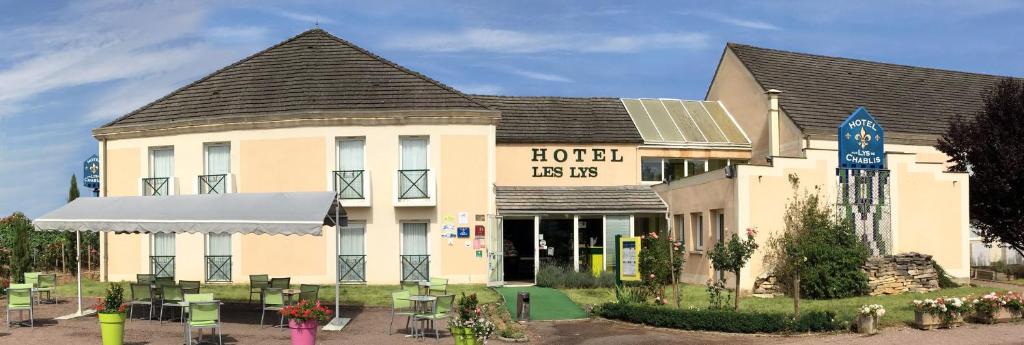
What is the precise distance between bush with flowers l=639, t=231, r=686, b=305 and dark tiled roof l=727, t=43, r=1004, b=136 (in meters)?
8.14

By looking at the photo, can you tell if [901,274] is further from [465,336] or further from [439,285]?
[465,336]

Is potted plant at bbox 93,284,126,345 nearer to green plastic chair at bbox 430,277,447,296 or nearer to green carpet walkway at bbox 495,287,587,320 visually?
green plastic chair at bbox 430,277,447,296

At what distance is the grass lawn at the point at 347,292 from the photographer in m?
21.6

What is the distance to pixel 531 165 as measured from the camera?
28.9 m

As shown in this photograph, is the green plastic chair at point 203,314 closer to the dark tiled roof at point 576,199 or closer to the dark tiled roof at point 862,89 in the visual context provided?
the dark tiled roof at point 576,199

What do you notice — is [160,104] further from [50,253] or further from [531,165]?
[531,165]

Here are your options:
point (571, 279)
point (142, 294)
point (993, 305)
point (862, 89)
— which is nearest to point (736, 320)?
point (993, 305)

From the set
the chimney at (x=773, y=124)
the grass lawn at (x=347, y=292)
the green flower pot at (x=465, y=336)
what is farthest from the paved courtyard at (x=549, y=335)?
the chimney at (x=773, y=124)

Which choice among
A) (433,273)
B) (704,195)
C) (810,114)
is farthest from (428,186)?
(810,114)

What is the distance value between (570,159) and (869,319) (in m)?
14.3

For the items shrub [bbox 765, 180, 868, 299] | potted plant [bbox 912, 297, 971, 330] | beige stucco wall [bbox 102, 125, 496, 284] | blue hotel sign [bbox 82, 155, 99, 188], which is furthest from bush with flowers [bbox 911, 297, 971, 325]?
blue hotel sign [bbox 82, 155, 99, 188]

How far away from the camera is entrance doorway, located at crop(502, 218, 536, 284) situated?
1112 inches

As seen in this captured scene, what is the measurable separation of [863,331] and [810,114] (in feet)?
47.1

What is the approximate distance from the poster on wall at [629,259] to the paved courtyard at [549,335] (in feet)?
21.5
